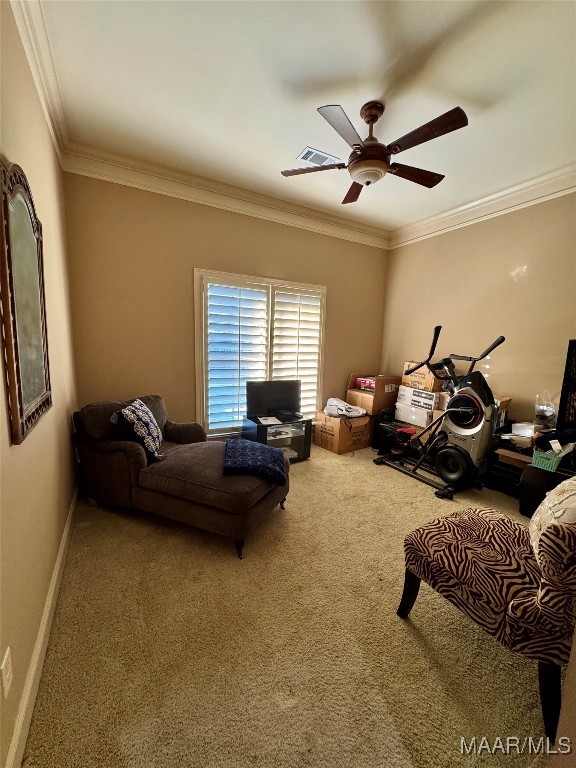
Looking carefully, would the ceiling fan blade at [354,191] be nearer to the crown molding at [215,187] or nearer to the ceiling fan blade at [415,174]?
the ceiling fan blade at [415,174]

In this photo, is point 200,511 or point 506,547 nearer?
point 506,547

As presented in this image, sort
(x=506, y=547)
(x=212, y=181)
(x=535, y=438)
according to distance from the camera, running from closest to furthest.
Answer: (x=506, y=547)
(x=535, y=438)
(x=212, y=181)

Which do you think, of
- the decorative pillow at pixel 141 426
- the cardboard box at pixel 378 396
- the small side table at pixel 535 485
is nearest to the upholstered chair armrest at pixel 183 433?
the decorative pillow at pixel 141 426

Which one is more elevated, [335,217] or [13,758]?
[335,217]

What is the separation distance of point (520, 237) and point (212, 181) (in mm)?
3139

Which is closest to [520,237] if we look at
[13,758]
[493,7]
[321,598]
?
[493,7]

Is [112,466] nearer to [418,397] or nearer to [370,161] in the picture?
[370,161]

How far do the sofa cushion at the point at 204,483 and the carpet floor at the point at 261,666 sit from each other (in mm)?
352

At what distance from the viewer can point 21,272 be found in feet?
4.31

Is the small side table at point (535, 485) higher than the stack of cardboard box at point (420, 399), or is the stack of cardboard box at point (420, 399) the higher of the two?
the stack of cardboard box at point (420, 399)

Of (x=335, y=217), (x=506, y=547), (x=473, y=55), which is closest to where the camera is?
(x=506, y=547)

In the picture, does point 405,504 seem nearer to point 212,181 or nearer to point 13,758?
point 13,758

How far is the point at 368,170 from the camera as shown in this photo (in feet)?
6.51

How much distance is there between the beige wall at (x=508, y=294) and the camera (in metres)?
2.85
